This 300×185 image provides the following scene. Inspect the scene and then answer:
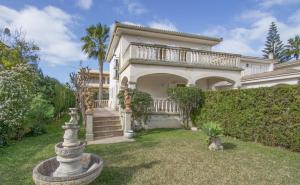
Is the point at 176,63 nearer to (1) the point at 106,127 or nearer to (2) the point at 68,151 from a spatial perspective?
(1) the point at 106,127

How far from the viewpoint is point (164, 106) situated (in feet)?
40.0

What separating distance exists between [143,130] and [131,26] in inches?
297

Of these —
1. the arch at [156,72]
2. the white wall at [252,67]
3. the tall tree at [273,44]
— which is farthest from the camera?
the tall tree at [273,44]

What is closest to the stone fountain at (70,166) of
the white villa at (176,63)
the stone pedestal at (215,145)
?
the stone pedestal at (215,145)

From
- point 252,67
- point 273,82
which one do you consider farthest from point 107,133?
point 252,67

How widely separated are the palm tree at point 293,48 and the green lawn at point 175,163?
41.0m

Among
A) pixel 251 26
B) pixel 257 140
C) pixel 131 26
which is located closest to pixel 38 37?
pixel 131 26

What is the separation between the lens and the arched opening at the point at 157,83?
1491 centimetres

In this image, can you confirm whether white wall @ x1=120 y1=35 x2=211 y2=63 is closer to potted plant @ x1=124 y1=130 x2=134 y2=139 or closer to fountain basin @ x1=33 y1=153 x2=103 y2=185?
potted plant @ x1=124 y1=130 x2=134 y2=139

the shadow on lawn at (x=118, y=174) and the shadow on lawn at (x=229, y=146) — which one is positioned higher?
the shadow on lawn at (x=118, y=174)

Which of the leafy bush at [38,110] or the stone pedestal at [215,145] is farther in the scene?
the leafy bush at [38,110]

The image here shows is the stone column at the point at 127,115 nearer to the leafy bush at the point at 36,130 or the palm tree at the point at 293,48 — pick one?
the leafy bush at the point at 36,130

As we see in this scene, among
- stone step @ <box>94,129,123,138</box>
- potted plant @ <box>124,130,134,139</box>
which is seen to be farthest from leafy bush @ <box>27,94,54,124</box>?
potted plant @ <box>124,130,134,139</box>

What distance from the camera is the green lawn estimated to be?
450 cm
